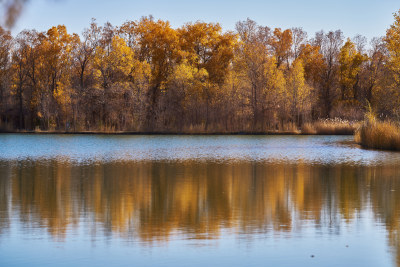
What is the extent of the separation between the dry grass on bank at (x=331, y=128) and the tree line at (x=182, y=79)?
1745mm

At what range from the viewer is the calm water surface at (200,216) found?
23.7 ft

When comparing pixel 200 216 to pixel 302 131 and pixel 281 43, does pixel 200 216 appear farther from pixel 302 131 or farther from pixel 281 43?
pixel 281 43

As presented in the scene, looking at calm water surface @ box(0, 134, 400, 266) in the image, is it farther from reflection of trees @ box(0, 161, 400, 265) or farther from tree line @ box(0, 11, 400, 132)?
tree line @ box(0, 11, 400, 132)

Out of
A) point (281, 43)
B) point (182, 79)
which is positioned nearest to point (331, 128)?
point (182, 79)

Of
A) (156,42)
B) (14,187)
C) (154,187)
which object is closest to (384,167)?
(154,187)

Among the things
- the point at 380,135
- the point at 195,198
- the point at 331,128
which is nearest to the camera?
the point at 195,198

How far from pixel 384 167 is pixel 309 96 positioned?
126 feet

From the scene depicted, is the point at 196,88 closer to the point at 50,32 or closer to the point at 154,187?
the point at 50,32

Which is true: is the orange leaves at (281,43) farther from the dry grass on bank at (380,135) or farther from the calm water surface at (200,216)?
the calm water surface at (200,216)

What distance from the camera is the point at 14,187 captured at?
1431cm

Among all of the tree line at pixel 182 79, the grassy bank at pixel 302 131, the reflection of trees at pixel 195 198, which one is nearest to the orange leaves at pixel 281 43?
the tree line at pixel 182 79

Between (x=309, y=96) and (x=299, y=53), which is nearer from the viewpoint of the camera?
(x=309, y=96)

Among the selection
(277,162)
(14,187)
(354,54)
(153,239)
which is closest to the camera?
(153,239)

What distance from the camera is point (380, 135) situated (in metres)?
30.3
